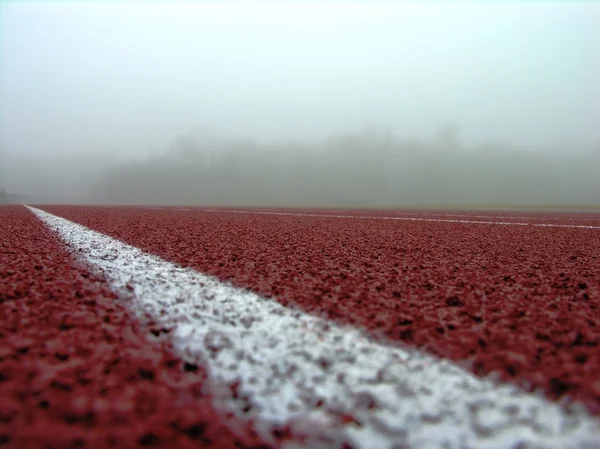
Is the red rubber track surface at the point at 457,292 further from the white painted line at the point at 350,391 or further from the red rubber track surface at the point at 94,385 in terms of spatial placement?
the red rubber track surface at the point at 94,385

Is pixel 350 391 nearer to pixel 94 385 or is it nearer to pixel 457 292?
pixel 94 385

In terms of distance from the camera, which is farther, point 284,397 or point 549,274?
point 549,274

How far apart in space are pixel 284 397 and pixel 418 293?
3.42 feet

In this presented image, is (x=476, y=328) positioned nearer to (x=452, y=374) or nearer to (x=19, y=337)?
(x=452, y=374)

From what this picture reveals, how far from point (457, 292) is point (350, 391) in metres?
1.07

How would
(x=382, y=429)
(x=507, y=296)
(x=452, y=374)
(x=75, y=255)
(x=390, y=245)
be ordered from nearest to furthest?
(x=382, y=429), (x=452, y=374), (x=507, y=296), (x=75, y=255), (x=390, y=245)

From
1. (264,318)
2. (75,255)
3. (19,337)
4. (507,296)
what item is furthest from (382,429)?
(75,255)

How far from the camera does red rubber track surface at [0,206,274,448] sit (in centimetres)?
75

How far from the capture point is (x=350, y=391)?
2.93ft

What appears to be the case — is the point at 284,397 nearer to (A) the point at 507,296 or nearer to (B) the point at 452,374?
(B) the point at 452,374

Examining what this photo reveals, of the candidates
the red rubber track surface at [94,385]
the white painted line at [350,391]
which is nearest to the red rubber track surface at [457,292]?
the white painted line at [350,391]

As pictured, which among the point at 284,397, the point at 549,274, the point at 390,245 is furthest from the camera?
the point at 390,245

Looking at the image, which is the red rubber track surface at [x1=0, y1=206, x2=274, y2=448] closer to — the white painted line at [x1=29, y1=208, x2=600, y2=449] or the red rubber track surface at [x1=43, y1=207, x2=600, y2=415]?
the white painted line at [x1=29, y1=208, x2=600, y2=449]

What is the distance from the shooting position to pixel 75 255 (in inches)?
105
